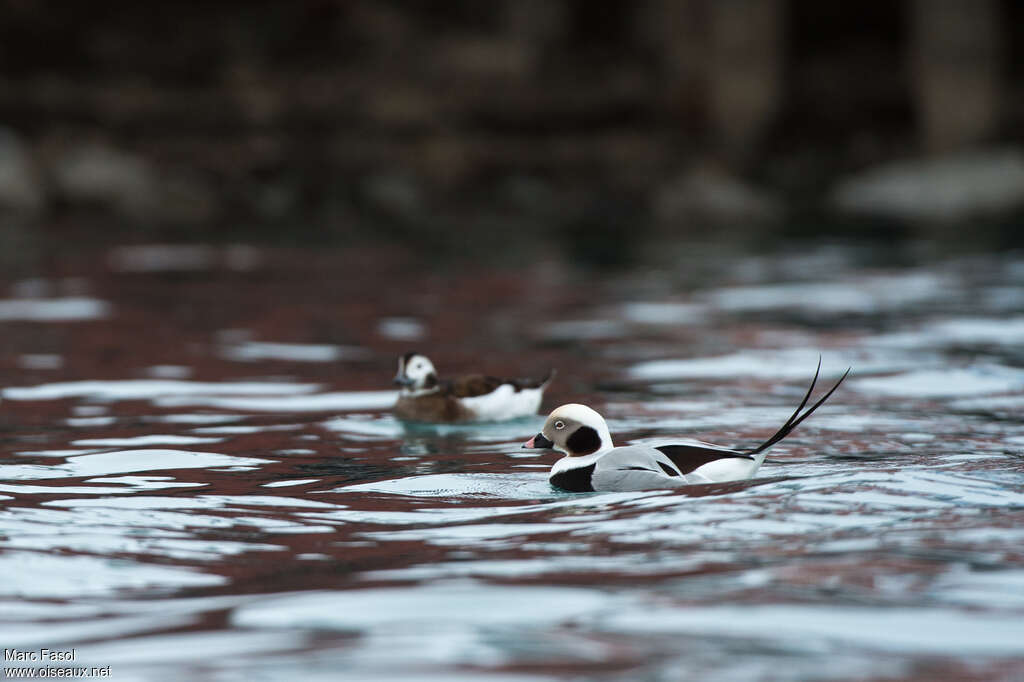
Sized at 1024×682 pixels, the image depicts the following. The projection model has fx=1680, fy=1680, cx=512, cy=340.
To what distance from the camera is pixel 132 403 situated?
10047 mm

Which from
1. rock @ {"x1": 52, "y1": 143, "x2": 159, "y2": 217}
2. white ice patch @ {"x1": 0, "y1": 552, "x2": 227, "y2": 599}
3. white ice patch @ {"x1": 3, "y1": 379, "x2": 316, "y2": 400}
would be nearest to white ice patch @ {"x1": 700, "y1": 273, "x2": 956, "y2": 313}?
white ice patch @ {"x1": 3, "y1": 379, "x2": 316, "y2": 400}

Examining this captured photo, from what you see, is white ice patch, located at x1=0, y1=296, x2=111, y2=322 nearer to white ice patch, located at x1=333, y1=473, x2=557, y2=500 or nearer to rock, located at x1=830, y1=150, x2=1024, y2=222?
white ice patch, located at x1=333, y1=473, x2=557, y2=500

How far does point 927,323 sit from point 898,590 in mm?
8188

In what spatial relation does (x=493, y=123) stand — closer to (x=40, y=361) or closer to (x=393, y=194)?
(x=393, y=194)

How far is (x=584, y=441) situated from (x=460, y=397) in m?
2.25

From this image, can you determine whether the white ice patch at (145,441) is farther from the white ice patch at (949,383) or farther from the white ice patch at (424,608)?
the white ice patch at (949,383)

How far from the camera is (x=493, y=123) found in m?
24.8

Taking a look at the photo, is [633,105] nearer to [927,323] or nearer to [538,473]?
[927,323]

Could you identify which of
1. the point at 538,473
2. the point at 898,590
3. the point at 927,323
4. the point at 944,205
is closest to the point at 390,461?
the point at 538,473

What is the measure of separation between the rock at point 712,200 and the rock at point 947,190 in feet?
3.78

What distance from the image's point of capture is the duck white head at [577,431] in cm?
694

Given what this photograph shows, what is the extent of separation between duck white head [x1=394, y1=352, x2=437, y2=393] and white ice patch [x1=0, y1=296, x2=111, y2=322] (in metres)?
5.69

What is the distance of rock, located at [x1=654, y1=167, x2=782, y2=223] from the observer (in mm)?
23016

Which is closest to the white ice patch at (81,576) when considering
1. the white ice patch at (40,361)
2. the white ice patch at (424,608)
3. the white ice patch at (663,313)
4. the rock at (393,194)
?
the white ice patch at (424,608)
